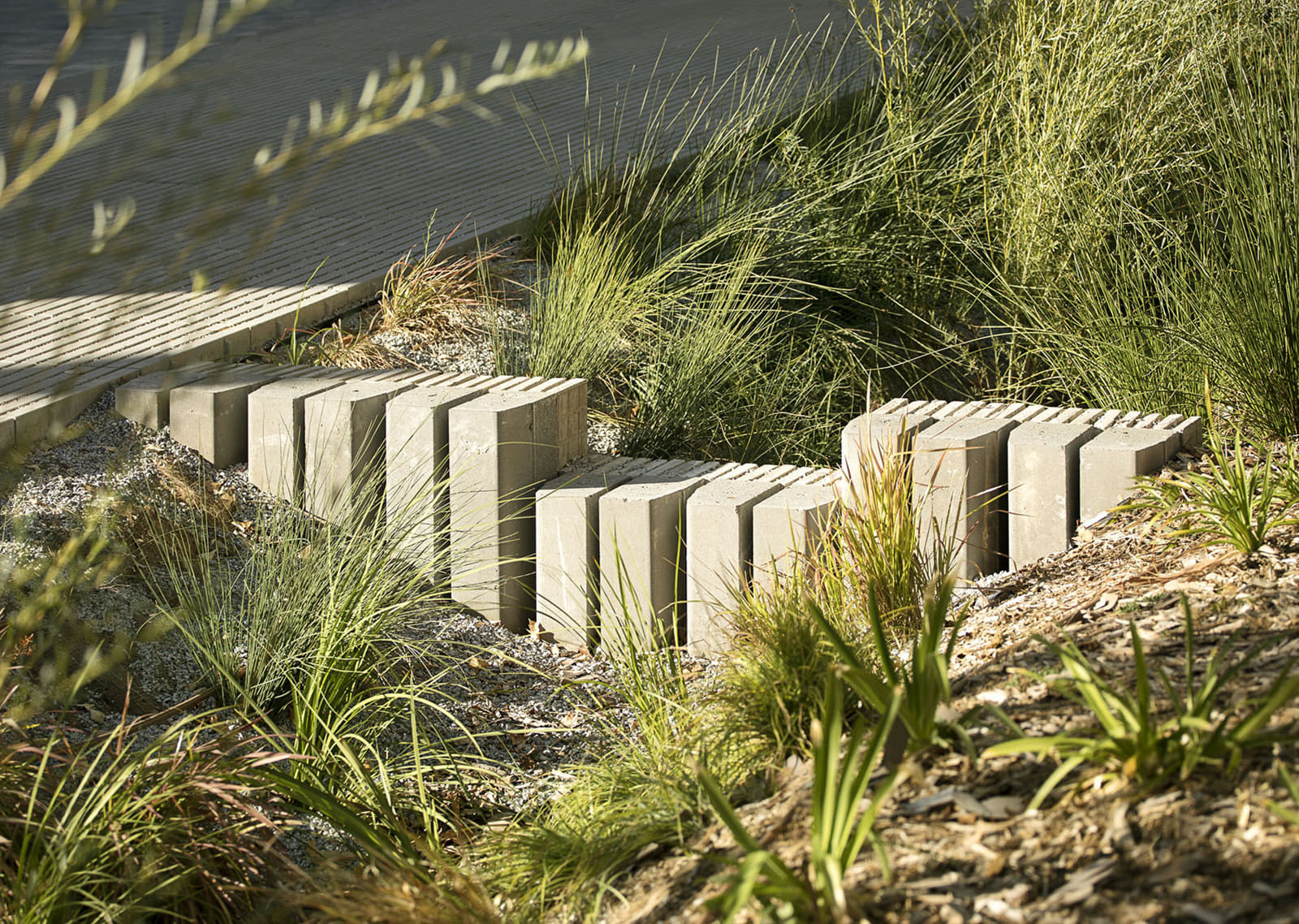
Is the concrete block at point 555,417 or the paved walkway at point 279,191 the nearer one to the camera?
the paved walkway at point 279,191

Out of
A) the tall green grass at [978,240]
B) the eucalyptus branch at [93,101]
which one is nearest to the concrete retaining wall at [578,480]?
the tall green grass at [978,240]

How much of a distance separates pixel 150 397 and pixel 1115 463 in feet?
8.15

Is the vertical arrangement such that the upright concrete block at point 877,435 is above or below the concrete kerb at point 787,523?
above

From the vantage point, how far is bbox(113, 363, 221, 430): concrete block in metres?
3.35

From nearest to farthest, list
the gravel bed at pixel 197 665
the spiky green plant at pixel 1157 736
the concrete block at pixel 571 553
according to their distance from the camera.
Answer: the spiky green plant at pixel 1157 736 → the gravel bed at pixel 197 665 → the concrete block at pixel 571 553

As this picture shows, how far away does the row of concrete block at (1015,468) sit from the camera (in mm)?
2918

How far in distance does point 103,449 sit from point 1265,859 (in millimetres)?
2924

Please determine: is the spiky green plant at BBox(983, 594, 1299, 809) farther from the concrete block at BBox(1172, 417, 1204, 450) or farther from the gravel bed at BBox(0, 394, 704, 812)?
the concrete block at BBox(1172, 417, 1204, 450)

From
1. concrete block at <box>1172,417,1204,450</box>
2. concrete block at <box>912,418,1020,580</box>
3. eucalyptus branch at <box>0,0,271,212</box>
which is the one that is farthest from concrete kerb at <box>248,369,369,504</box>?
eucalyptus branch at <box>0,0,271,212</box>

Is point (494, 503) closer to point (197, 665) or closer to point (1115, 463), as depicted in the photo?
point (197, 665)

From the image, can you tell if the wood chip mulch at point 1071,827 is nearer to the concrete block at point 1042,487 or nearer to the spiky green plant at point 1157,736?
the spiky green plant at point 1157,736

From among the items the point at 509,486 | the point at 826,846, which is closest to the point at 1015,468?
the point at 509,486

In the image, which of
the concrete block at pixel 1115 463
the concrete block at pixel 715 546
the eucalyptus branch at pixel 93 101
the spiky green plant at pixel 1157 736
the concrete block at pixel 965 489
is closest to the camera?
the eucalyptus branch at pixel 93 101

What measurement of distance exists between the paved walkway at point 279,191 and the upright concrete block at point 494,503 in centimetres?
72
